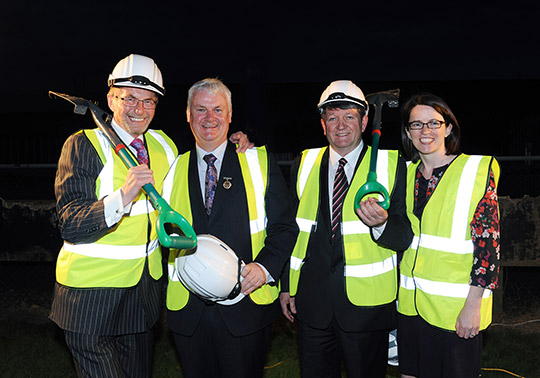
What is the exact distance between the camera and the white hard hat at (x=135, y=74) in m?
3.05

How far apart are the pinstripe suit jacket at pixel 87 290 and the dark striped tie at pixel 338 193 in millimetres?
1207

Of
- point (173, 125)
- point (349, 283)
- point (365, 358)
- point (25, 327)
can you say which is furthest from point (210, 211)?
point (173, 125)

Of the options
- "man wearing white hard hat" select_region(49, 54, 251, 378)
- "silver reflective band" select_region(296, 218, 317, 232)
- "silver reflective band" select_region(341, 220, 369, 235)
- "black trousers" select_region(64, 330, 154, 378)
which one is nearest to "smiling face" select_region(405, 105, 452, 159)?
"silver reflective band" select_region(341, 220, 369, 235)

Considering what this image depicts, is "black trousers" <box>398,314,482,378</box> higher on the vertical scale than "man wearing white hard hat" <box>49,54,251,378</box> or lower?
lower

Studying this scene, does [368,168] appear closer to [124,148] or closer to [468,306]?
[468,306]

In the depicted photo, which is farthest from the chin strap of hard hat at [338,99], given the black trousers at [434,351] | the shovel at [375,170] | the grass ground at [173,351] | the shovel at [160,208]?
the grass ground at [173,351]

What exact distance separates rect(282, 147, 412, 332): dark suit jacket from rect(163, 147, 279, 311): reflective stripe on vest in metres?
0.24

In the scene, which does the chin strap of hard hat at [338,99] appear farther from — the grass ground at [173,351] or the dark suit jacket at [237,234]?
the grass ground at [173,351]

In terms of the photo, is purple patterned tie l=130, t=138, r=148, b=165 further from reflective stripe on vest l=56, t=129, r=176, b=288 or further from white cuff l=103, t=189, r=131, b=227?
white cuff l=103, t=189, r=131, b=227

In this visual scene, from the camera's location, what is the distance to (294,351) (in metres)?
5.23

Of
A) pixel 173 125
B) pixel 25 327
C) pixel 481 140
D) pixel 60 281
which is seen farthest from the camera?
pixel 481 140

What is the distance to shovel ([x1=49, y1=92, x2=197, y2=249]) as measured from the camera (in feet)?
8.41

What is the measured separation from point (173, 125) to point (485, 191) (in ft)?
50.3

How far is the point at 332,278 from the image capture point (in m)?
3.18
